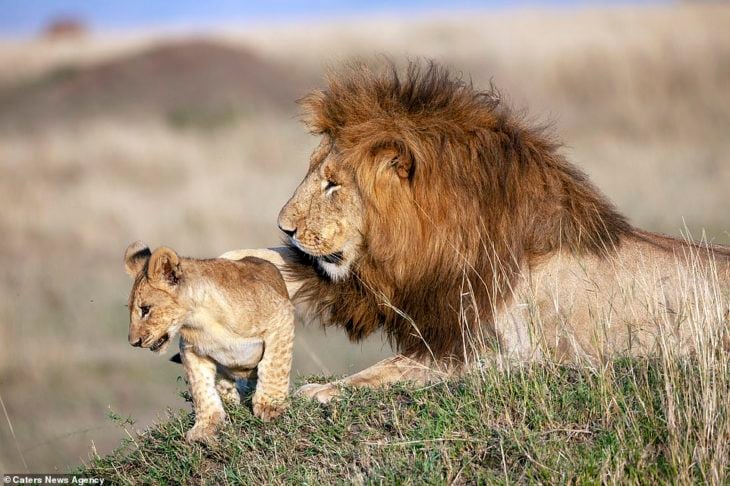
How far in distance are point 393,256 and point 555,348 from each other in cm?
88

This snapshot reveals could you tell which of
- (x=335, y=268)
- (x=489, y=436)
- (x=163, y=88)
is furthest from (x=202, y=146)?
(x=489, y=436)

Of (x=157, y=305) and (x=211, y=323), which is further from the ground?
(x=157, y=305)

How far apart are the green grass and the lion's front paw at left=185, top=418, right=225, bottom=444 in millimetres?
44

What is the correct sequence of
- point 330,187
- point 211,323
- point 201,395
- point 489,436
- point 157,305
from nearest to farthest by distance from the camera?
point 489,436 → point 157,305 → point 211,323 → point 201,395 → point 330,187

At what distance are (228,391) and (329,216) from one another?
927 millimetres

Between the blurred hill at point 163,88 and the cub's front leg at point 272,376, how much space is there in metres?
18.3

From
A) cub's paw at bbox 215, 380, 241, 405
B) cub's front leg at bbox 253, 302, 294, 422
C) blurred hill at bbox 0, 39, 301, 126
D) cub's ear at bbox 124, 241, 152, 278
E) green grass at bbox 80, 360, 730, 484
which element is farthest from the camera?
blurred hill at bbox 0, 39, 301, 126

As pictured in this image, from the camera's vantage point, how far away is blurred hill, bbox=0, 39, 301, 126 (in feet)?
78.1

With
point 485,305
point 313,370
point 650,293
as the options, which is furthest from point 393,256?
point 313,370

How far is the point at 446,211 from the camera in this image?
5105 mm

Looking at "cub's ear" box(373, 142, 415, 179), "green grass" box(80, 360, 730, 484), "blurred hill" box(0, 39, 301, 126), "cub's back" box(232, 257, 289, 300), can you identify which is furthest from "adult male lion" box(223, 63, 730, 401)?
"blurred hill" box(0, 39, 301, 126)

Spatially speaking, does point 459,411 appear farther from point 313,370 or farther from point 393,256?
point 313,370

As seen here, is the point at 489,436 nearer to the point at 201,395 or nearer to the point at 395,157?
the point at 201,395

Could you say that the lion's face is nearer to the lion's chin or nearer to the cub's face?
the lion's chin
